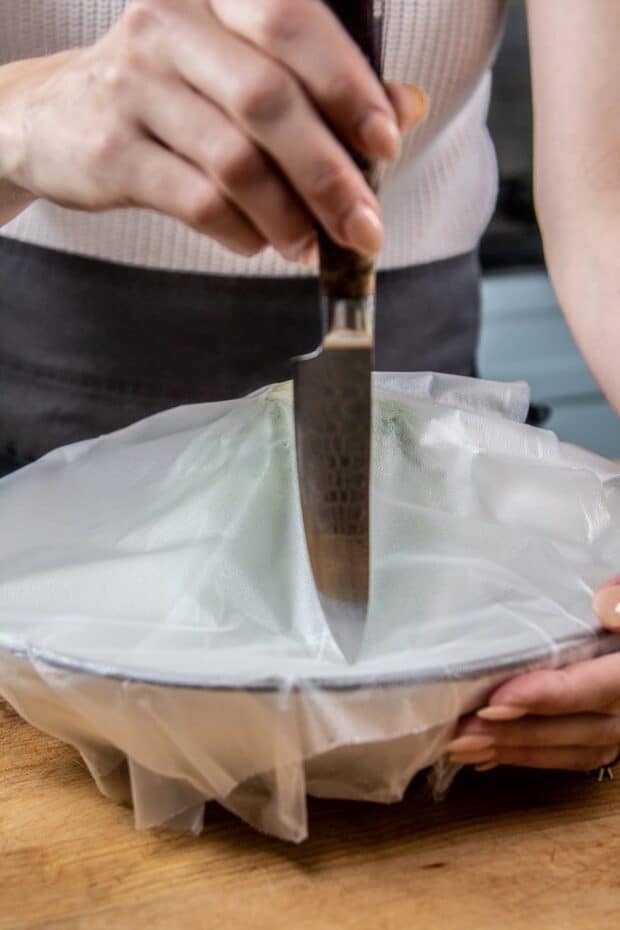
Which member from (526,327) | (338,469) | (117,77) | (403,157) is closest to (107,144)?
(117,77)

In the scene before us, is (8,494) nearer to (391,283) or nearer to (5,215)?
(5,215)

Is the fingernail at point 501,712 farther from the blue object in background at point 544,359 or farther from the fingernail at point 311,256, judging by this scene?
the blue object in background at point 544,359

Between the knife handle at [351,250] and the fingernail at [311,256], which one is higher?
the knife handle at [351,250]

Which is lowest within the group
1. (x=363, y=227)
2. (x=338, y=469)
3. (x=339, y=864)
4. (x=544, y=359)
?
(x=544, y=359)

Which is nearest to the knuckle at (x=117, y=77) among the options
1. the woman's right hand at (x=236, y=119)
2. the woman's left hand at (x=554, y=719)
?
the woman's right hand at (x=236, y=119)

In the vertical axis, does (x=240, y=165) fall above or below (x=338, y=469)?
above

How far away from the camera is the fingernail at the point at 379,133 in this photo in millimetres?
321

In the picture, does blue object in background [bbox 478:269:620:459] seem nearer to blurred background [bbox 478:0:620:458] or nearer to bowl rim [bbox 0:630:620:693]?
blurred background [bbox 478:0:620:458]

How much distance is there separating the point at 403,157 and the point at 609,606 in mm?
396

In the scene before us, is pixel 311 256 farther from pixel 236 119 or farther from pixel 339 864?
pixel 339 864

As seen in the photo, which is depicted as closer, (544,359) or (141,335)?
(141,335)

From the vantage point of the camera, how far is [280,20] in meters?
0.32

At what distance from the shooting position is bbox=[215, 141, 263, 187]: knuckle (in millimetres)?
338

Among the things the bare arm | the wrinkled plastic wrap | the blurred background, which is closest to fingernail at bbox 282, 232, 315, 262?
the wrinkled plastic wrap
